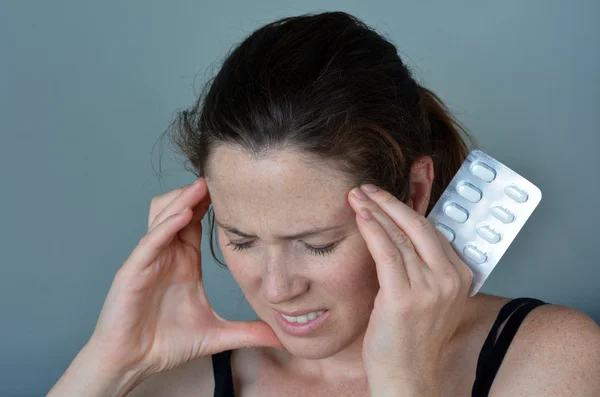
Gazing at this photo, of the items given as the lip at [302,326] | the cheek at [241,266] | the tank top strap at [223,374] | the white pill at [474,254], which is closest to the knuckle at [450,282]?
the white pill at [474,254]

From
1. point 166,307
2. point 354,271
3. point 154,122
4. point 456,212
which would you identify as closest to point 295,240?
point 354,271

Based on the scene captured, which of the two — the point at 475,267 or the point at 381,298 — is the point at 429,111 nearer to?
the point at 475,267

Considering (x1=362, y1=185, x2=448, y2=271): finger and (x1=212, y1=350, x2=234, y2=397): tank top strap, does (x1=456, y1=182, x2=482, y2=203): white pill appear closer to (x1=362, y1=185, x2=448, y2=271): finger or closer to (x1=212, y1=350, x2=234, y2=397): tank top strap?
(x1=362, y1=185, x2=448, y2=271): finger

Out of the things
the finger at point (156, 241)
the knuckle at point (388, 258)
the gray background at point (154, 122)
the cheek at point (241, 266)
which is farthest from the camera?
the gray background at point (154, 122)

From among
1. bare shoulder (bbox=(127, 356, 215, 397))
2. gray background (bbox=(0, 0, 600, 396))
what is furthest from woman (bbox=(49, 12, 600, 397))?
gray background (bbox=(0, 0, 600, 396))

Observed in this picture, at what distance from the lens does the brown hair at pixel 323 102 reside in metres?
1.55

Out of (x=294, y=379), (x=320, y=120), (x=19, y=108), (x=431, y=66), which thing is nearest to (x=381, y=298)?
(x=320, y=120)

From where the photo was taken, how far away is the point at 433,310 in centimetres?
154

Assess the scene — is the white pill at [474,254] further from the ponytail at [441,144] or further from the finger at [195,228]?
the finger at [195,228]

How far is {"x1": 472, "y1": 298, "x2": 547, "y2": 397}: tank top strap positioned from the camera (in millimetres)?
1663

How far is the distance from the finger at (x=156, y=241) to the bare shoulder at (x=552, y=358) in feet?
2.27

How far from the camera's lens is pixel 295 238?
1.54m

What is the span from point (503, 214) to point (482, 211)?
0.04 metres

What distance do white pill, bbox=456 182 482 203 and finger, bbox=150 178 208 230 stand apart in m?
0.51
